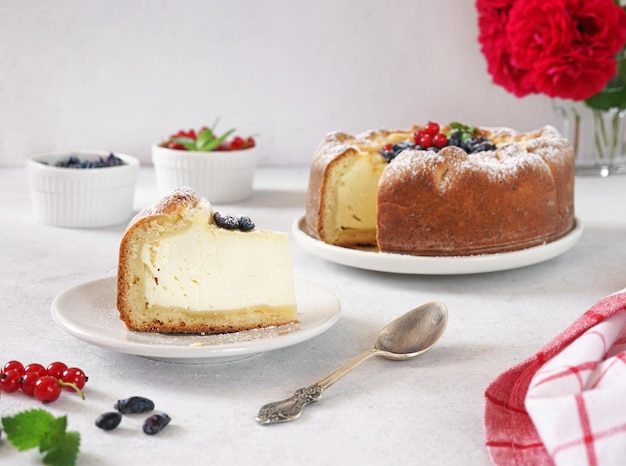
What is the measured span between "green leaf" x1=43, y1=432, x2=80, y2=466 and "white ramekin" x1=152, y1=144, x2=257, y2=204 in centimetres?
178

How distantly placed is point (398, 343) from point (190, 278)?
38 cm

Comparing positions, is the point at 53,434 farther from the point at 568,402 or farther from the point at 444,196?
the point at 444,196

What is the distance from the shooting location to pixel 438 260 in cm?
198

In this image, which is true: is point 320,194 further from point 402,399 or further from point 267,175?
point 267,175

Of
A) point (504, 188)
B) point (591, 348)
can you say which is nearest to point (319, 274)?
point (504, 188)

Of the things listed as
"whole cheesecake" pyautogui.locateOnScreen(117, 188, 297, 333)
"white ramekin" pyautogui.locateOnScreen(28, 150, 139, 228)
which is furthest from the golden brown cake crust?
"white ramekin" pyautogui.locateOnScreen(28, 150, 139, 228)

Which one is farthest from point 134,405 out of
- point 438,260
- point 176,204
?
point 438,260

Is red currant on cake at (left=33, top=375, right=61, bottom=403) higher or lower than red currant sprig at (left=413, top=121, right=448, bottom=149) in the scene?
lower

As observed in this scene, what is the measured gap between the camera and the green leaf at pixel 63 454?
112 cm

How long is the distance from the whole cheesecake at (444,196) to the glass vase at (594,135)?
109 cm

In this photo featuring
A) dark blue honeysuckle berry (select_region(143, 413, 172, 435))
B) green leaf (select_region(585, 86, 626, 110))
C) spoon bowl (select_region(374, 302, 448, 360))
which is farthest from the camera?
green leaf (select_region(585, 86, 626, 110))

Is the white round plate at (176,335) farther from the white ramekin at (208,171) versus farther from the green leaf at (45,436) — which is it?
the white ramekin at (208,171)

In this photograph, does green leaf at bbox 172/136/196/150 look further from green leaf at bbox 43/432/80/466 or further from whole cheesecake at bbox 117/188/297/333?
green leaf at bbox 43/432/80/466

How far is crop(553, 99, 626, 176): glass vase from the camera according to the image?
10.9 feet
